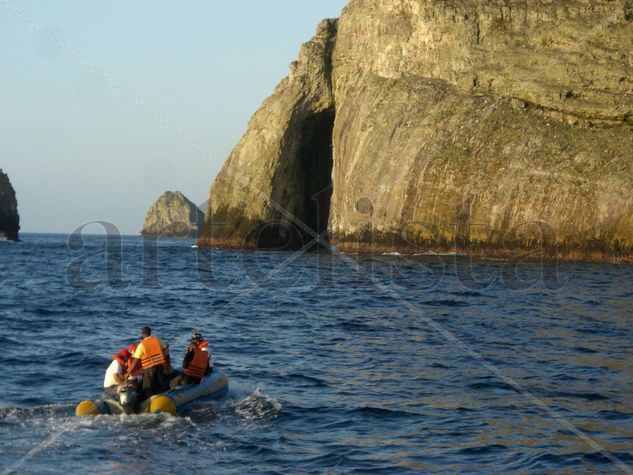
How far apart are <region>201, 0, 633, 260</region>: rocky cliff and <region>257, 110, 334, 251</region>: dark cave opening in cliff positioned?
22.0 inches

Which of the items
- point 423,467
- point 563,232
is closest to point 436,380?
point 423,467

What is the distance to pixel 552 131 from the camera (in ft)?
237

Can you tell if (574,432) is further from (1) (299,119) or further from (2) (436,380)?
(1) (299,119)

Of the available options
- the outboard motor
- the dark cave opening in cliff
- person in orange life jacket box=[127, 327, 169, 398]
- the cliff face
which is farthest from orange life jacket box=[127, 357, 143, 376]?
the cliff face

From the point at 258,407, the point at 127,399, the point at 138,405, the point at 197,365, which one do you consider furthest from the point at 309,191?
the point at 127,399

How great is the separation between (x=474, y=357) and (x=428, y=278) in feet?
89.3

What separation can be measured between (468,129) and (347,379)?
54.9 meters

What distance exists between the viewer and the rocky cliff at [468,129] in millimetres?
68500

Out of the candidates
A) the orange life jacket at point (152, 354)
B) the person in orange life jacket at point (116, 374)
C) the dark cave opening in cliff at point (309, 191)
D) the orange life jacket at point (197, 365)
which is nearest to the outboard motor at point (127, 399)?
the person in orange life jacket at point (116, 374)

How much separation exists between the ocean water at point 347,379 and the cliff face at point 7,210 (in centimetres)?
10508

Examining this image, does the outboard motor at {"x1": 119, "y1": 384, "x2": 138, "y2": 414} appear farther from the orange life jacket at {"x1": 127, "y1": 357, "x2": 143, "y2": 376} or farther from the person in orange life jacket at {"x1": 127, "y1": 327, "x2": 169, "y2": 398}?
the orange life jacket at {"x1": 127, "y1": 357, "x2": 143, "y2": 376}

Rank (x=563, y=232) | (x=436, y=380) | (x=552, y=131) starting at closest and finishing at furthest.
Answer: (x=436, y=380) → (x=563, y=232) → (x=552, y=131)

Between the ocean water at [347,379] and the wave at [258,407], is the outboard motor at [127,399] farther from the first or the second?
the wave at [258,407]

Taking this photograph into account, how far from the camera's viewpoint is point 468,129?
7556 centimetres
